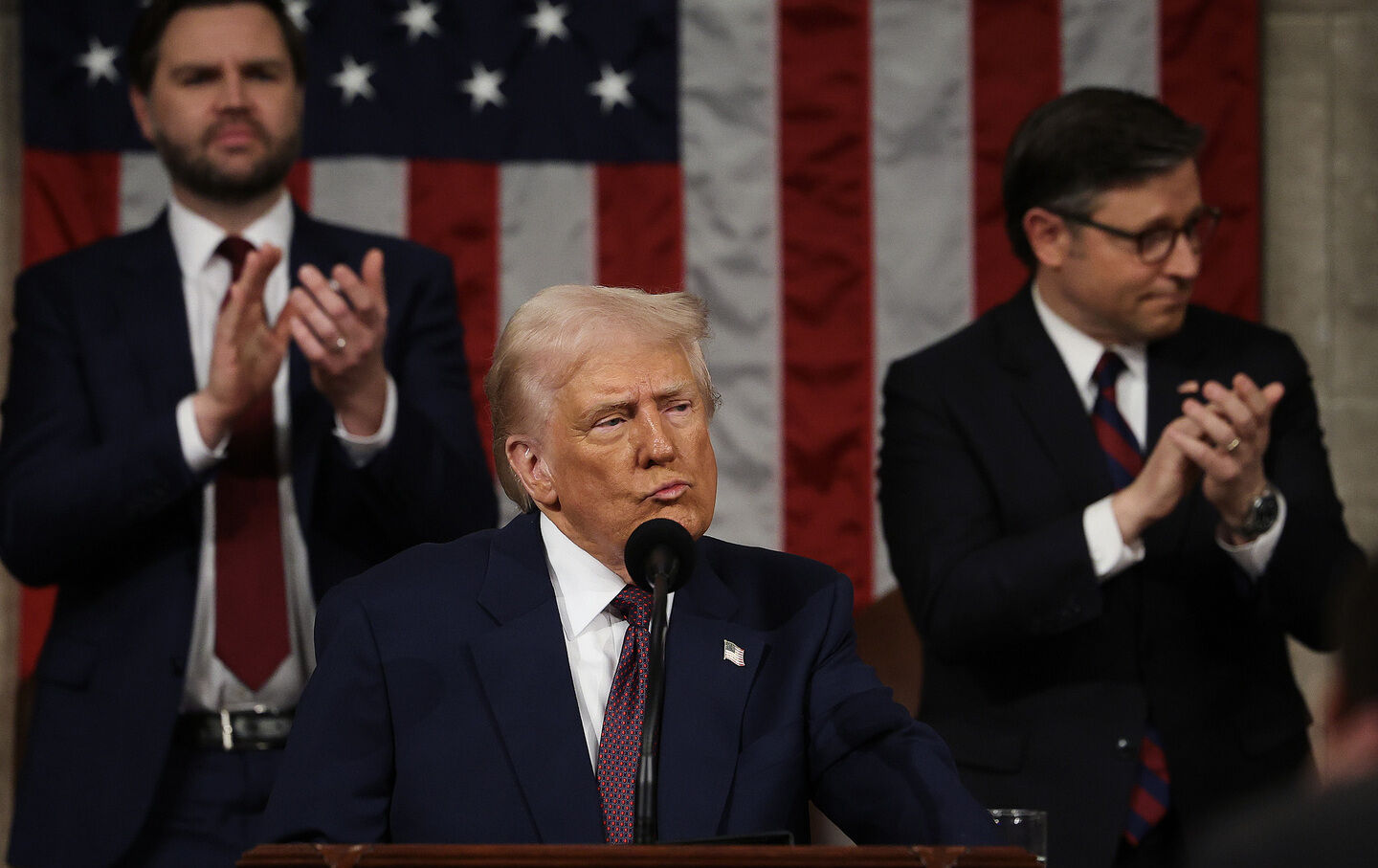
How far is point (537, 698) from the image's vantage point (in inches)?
87.1

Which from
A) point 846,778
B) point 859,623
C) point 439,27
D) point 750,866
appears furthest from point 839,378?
point 750,866

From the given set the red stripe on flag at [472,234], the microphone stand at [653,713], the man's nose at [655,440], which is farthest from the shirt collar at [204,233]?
the microphone stand at [653,713]

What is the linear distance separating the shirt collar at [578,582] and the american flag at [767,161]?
202cm

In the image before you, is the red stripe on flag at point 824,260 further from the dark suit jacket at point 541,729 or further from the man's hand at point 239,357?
the dark suit jacket at point 541,729

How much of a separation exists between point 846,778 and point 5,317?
2986mm

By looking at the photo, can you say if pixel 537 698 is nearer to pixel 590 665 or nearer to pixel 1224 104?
pixel 590 665

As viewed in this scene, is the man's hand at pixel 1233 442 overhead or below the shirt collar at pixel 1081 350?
below

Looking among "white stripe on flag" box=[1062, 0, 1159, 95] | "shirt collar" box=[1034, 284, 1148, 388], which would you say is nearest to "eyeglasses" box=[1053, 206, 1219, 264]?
"shirt collar" box=[1034, 284, 1148, 388]

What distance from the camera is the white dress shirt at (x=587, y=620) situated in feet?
7.47

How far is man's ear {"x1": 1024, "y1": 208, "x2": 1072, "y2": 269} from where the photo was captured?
3230 millimetres

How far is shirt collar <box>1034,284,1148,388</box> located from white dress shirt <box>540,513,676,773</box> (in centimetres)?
118

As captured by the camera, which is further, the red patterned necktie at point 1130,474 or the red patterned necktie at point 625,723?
the red patterned necktie at point 1130,474

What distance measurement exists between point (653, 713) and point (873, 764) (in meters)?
0.44

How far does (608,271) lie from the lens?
445 cm
